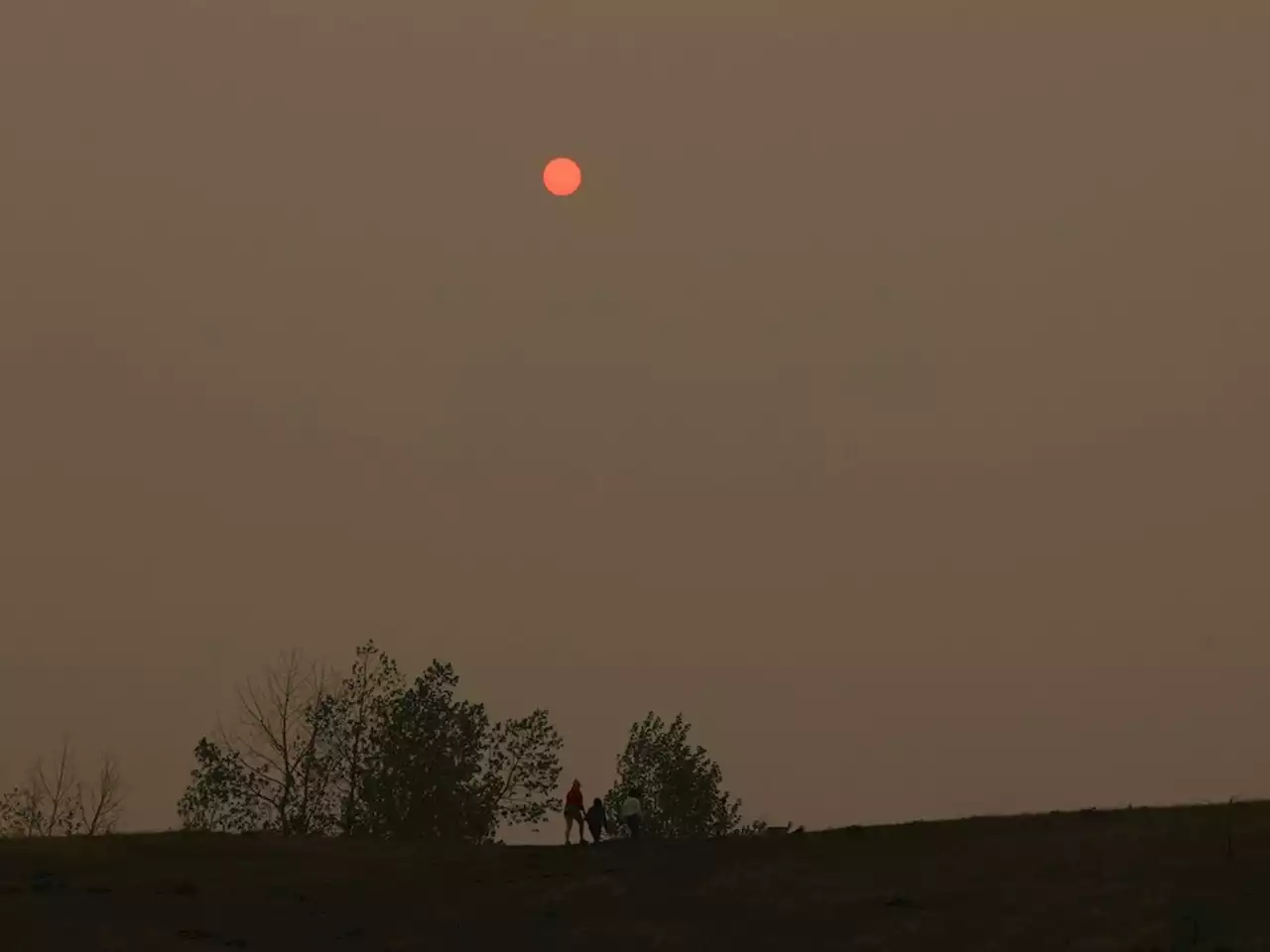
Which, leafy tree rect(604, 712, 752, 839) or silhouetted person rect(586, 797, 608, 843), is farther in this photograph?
leafy tree rect(604, 712, 752, 839)

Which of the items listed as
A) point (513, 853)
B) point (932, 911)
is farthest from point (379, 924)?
point (932, 911)

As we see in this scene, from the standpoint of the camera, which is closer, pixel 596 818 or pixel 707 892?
pixel 707 892

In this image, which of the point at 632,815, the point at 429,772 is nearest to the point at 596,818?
the point at 632,815

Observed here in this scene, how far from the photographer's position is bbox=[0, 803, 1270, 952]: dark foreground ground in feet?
144

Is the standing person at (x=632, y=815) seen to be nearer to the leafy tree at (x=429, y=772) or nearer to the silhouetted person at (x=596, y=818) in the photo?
the silhouetted person at (x=596, y=818)

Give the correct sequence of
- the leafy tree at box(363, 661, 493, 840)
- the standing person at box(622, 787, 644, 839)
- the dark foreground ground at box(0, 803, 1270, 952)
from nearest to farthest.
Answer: the dark foreground ground at box(0, 803, 1270, 952), the standing person at box(622, 787, 644, 839), the leafy tree at box(363, 661, 493, 840)

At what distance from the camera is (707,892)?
50.8m

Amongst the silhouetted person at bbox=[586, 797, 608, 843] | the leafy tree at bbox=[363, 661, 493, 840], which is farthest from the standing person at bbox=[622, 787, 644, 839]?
the leafy tree at bbox=[363, 661, 493, 840]

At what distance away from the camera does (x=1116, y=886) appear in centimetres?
4584

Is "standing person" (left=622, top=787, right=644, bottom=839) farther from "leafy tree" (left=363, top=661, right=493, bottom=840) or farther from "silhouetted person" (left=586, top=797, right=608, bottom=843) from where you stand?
"leafy tree" (left=363, top=661, right=493, bottom=840)

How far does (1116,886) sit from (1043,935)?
4.26 m

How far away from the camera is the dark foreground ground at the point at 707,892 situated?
4391cm

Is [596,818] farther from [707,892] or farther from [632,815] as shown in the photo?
[707,892]

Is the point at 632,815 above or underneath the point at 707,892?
above
